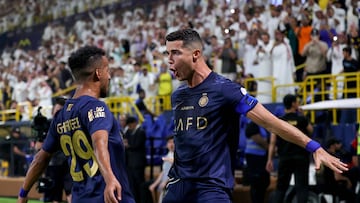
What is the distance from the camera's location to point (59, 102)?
34.5 feet

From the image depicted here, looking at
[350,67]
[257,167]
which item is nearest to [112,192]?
[257,167]

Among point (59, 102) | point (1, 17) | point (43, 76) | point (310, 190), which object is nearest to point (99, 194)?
point (59, 102)

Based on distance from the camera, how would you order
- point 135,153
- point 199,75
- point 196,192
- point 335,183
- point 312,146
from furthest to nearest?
1. point 135,153
2. point 335,183
3. point 199,75
4. point 196,192
5. point 312,146

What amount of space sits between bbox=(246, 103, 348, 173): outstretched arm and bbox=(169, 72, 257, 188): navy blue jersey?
14 cm

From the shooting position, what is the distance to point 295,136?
209 inches

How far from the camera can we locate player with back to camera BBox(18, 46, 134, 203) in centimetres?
554

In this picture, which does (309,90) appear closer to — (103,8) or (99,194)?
(99,194)

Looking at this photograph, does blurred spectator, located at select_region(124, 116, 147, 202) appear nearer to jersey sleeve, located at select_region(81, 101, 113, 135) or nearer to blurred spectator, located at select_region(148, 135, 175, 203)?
blurred spectator, located at select_region(148, 135, 175, 203)

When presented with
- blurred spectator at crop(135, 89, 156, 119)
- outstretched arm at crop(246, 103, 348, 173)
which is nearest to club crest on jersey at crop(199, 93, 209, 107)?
outstretched arm at crop(246, 103, 348, 173)

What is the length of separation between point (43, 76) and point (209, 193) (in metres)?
21.0

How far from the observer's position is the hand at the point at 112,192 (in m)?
5.11

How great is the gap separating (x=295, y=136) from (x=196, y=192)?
34.7 inches

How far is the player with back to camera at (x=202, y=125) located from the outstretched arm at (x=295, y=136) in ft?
0.03

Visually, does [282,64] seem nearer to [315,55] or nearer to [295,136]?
[315,55]
